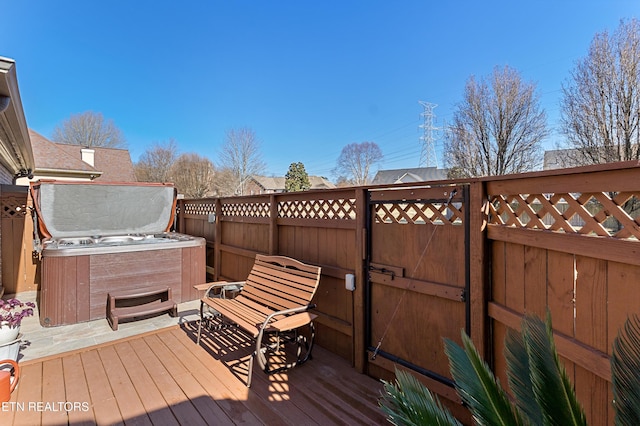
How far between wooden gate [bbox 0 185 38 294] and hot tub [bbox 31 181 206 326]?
1.07 meters

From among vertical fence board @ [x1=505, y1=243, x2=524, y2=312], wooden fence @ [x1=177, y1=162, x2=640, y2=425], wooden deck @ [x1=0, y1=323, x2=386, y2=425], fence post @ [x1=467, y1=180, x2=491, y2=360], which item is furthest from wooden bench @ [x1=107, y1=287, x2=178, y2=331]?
vertical fence board @ [x1=505, y1=243, x2=524, y2=312]

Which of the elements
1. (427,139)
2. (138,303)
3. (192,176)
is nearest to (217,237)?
(138,303)

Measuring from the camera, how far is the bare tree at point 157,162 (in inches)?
966

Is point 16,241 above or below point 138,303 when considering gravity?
above

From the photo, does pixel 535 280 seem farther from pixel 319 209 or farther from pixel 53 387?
pixel 53 387

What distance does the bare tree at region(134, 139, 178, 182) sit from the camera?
2454cm

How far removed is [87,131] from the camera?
24406 millimetres

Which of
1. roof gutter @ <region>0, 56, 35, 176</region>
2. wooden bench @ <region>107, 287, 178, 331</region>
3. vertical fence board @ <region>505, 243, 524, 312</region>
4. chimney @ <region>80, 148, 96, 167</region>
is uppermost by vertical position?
chimney @ <region>80, 148, 96, 167</region>

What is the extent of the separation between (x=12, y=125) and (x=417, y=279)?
15.5ft

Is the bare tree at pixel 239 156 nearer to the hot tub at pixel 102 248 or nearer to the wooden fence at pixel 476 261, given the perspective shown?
the hot tub at pixel 102 248

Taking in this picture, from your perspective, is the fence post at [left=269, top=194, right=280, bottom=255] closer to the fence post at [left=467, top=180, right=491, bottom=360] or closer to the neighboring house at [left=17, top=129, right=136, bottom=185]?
the fence post at [left=467, top=180, right=491, bottom=360]

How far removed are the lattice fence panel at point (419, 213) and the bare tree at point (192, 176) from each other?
22.8 meters

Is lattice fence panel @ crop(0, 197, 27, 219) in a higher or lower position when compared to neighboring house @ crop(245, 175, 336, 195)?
lower

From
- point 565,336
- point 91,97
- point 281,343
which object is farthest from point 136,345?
point 91,97
